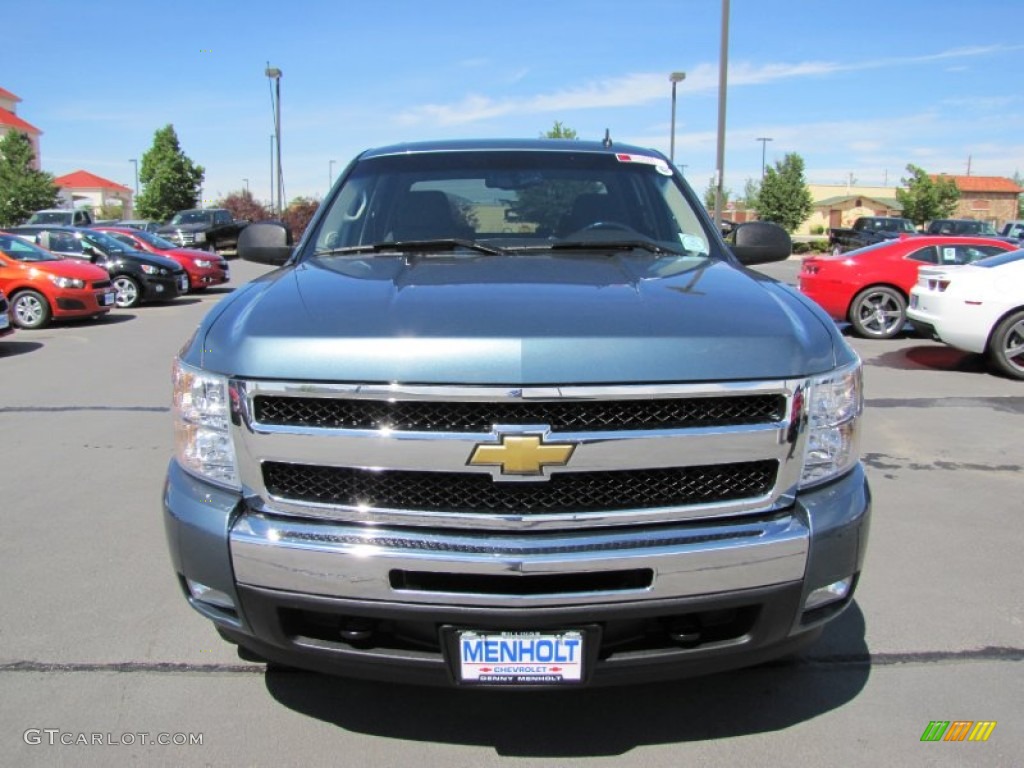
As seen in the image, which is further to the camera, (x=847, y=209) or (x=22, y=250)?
(x=847, y=209)

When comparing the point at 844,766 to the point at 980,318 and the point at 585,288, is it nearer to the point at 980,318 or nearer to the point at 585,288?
the point at 585,288

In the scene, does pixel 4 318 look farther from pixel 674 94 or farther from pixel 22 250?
pixel 674 94

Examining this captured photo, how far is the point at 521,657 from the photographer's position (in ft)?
7.71

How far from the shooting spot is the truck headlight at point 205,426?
2479 millimetres

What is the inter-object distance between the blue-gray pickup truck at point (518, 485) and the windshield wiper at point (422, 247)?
0.87 m

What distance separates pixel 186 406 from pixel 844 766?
2.27m

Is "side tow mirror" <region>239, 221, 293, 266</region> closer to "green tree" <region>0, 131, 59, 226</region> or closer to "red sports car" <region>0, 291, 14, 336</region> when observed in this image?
"red sports car" <region>0, 291, 14, 336</region>

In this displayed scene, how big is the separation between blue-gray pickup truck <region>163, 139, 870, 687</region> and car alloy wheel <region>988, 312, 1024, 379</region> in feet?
26.7

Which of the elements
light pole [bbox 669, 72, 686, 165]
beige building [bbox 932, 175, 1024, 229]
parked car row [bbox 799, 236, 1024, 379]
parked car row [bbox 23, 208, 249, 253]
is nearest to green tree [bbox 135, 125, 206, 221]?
parked car row [bbox 23, 208, 249, 253]

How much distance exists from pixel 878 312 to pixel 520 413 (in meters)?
12.0

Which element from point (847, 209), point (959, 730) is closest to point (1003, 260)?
point (959, 730)

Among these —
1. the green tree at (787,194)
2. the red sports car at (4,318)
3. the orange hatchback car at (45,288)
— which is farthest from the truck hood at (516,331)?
the green tree at (787,194)

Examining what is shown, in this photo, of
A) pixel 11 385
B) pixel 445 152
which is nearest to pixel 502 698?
pixel 445 152

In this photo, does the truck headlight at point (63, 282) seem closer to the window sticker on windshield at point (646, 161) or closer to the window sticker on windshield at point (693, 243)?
the window sticker on windshield at point (646, 161)
